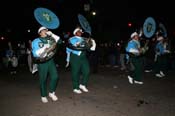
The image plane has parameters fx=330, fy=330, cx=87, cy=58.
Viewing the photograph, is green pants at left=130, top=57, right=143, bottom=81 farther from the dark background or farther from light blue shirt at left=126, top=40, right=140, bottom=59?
the dark background

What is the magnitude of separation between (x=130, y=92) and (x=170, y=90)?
146cm

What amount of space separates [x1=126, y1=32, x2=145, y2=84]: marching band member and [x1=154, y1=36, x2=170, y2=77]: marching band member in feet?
7.03

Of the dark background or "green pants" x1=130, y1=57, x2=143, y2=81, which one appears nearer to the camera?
"green pants" x1=130, y1=57, x2=143, y2=81

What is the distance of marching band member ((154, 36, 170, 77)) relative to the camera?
1366 centimetres

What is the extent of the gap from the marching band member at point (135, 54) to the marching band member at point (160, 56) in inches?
84.4

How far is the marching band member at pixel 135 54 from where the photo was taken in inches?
449

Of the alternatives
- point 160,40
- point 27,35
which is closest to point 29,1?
point 27,35

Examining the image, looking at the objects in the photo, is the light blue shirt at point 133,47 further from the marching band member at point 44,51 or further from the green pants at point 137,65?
the marching band member at point 44,51

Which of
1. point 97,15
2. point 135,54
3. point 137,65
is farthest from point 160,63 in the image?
point 97,15

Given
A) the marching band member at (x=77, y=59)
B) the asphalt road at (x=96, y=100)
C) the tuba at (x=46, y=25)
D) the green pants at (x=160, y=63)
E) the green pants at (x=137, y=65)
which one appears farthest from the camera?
the green pants at (x=160, y=63)

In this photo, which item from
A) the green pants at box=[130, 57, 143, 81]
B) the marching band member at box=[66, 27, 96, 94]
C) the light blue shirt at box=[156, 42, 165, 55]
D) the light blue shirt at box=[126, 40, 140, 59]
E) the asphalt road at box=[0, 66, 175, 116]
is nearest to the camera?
the asphalt road at box=[0, 66, 175, 116]

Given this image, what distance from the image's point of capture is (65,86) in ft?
37.5

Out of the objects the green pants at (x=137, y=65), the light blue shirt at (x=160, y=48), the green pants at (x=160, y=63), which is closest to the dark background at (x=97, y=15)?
the green pants at (x=160, y=63)

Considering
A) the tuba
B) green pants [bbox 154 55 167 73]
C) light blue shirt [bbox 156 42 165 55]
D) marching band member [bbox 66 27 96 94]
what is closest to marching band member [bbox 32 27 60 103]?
the tuba
